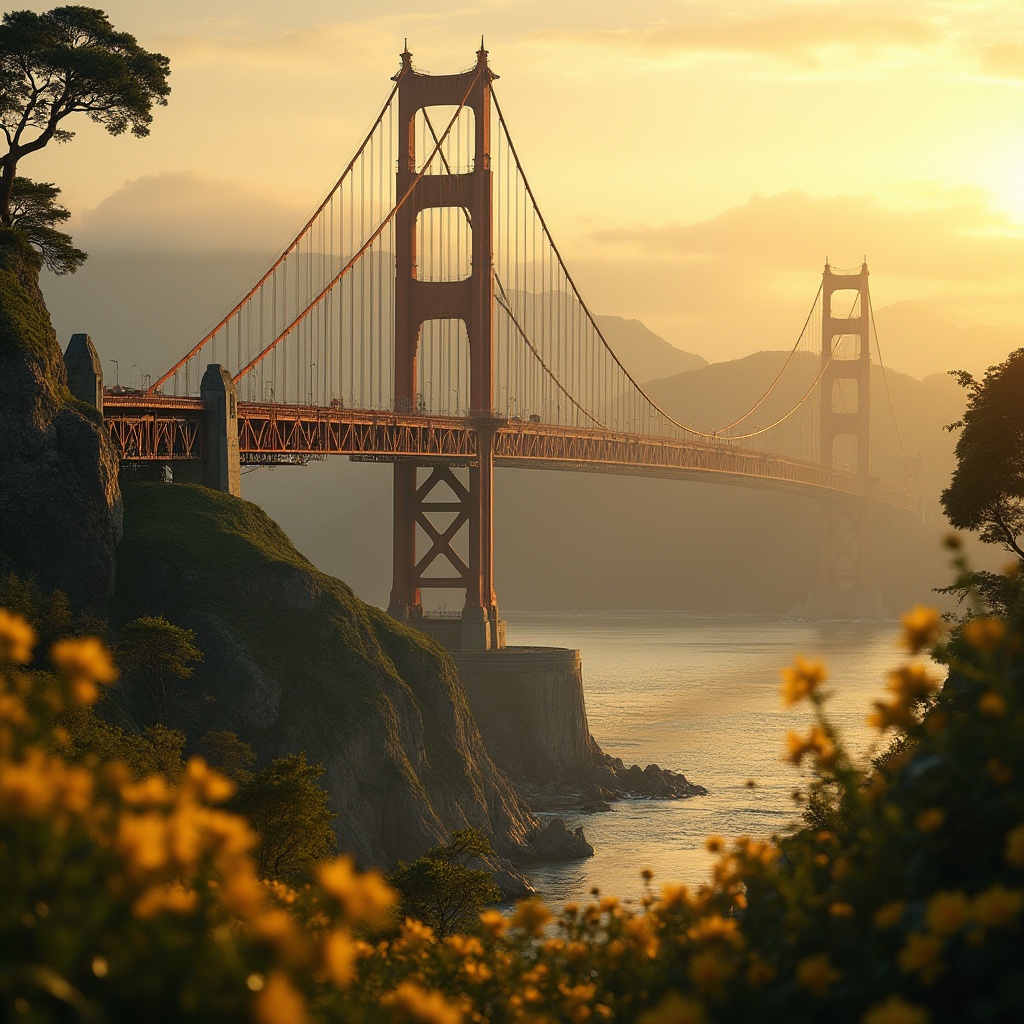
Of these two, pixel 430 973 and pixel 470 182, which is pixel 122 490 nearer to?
pixel 470 182

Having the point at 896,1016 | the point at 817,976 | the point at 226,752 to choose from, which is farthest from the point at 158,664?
the point at 896,1016

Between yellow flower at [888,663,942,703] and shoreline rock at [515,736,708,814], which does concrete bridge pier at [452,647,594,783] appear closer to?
shoreline rock at [515,736,708,814]

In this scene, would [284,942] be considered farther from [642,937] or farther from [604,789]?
[604,789]

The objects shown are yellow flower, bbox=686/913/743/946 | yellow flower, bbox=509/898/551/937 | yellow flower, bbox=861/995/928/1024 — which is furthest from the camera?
yellow flower, bbox=509/898/551/937

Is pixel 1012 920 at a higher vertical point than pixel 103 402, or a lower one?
lower

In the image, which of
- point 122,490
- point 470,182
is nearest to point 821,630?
point 470,182

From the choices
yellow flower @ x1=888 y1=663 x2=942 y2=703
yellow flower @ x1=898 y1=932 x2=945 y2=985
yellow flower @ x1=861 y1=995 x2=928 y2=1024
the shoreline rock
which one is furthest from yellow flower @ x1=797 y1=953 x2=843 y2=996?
the shoreline rock

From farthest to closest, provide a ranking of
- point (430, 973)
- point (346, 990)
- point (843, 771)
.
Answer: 1. point (430, 973)
2. point (346, 990)
3. point (843, 771)
